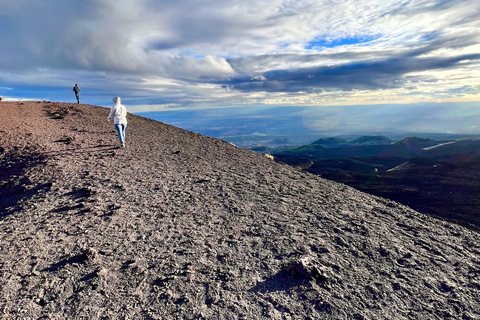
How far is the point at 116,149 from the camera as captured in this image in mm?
11258

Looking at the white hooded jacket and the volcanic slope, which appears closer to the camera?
the volcanic slope

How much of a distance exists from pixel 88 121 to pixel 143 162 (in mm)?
8155

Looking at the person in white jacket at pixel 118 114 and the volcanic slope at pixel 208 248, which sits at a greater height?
the person in white jacket at pixel 118 114

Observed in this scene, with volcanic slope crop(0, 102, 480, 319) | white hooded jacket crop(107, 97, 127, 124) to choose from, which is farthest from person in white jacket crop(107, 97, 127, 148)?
volcanic slope crop(0, 102, 480, 319)

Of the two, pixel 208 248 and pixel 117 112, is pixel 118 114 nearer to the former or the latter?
pixel 117 112

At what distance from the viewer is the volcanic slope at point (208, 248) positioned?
414cm

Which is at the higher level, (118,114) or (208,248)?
(118,114)

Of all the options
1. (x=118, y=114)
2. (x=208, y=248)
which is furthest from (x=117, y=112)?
(x=208, y=248)

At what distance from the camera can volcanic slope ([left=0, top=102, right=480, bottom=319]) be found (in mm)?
4145

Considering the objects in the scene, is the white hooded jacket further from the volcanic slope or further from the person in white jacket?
the volcanic slope

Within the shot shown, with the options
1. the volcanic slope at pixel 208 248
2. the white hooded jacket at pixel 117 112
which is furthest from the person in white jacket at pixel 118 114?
the volcanic slope at pixel 208 248

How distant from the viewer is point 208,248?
5.45 metres

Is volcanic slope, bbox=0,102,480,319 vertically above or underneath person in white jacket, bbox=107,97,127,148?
underneath

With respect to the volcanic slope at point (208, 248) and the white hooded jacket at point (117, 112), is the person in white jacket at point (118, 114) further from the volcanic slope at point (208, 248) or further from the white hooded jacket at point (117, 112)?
the volcanic slope at point (208, 248)
